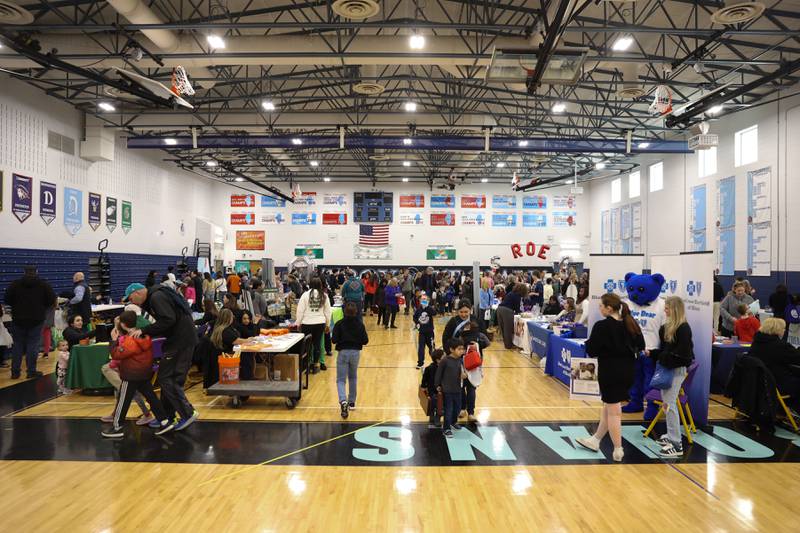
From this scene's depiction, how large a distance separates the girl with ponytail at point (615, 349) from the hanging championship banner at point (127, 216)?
15650mm

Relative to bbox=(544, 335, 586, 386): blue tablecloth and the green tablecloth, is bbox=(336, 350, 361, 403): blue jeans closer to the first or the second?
bbox=(544, 335, 586, 386): blue tablecloth

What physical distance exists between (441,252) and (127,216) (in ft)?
46.3

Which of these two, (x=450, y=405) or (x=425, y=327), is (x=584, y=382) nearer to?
(x=450, y=405)

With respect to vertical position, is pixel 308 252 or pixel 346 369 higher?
pixel 308 252

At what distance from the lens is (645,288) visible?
5.48m

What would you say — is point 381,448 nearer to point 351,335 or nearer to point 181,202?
point 351,335

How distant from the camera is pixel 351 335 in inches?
211

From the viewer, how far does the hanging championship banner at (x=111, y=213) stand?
1459 centimetres

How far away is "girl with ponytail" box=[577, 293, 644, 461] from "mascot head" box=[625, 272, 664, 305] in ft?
4.74

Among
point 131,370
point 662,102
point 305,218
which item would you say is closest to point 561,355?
point 662,102

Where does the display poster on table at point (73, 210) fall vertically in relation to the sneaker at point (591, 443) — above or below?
above

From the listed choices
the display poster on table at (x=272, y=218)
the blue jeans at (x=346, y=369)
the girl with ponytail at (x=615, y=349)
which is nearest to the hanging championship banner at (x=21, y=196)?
the blue jeans at (x=346, y=369)

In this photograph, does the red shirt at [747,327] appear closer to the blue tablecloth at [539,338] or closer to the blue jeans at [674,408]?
the blue tablecloth at [539,338]

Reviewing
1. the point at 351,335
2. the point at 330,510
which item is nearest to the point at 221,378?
the point at 351,335
